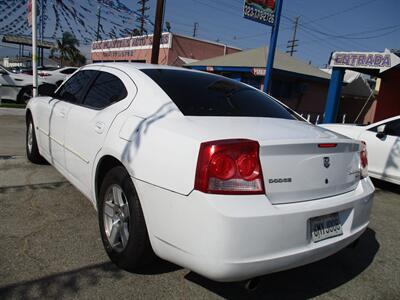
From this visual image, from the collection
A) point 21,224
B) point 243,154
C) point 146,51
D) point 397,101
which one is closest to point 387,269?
point 243,154

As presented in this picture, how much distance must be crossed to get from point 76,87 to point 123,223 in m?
2.01

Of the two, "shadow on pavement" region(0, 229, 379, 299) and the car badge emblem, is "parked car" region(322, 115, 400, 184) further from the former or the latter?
the car badge emblem

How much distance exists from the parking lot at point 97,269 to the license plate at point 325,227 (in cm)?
54

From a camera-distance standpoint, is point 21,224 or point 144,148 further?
point 21,224

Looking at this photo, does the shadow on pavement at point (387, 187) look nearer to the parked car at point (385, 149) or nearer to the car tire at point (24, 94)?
the parked car at point (385, 149)

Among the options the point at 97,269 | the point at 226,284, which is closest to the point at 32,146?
the point at 97,269

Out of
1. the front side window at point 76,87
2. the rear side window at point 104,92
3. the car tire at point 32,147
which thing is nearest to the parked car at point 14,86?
the car tire at point 32,147

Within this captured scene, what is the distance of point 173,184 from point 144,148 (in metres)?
0.40

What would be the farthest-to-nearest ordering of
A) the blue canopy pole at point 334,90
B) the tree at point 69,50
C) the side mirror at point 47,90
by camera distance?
1. the tree at point 69,50
2. the blue canopy pole at point 334,90
3. the side mirror at point 47,90

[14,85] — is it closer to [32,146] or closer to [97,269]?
[32,146]

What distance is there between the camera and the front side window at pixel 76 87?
3.94m

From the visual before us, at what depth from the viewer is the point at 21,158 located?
5824 millimetres

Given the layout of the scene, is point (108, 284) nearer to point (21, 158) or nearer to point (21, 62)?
point (21, 158)

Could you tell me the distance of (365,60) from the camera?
12.3 meters
